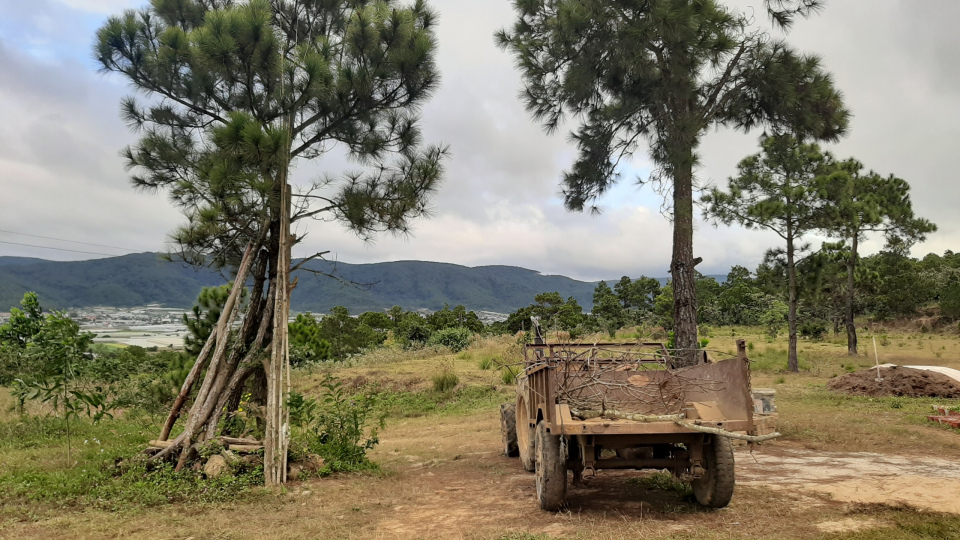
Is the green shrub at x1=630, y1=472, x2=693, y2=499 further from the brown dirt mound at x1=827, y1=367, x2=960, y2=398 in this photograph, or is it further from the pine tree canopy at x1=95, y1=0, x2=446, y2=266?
the brown dirt mound at x1=827, y1=367, x2=960, y2=398

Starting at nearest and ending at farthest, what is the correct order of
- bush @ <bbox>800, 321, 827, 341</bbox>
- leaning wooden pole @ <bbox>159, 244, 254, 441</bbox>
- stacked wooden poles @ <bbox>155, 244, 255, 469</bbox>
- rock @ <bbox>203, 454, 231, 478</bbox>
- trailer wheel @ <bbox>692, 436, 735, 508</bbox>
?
trailer wheel @ <bbox>692, 436, 735, 508</bbox>, rock @ <bbox>203, 454, 231, 478</bbox>, stacked wooden poles @ <bbox>155, 244, 255, 469</bbox>, leaning wooden pole @ <bbox>159, 244, 254, 441</bbox>, bush @ <bbox>800, 321, 827, 341</bbox>

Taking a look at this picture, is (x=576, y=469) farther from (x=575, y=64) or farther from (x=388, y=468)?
(x=575, y=64)

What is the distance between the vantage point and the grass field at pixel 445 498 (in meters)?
5.04

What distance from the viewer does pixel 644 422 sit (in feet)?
16.7

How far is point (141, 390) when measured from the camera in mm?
12805

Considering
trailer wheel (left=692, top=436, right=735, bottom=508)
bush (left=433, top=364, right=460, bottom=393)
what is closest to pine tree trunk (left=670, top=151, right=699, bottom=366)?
trailer wheel (left=692, top=436, right=735, bottom=508)

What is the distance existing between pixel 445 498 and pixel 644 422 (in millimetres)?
2553

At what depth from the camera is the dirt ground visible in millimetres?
5047

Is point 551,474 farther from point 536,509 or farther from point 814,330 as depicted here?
point 814,330

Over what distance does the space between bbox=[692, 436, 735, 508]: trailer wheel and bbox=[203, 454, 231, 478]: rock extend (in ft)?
17.1

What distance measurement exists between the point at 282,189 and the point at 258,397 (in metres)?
2.98

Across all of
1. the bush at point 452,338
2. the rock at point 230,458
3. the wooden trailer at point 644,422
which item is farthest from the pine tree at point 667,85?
the bush at point 452,338

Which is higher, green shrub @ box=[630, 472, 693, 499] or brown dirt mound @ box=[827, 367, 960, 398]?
brown dirt mound @ box=[827, 367, 960, 398]

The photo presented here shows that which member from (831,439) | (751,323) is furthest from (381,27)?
(751,323)
